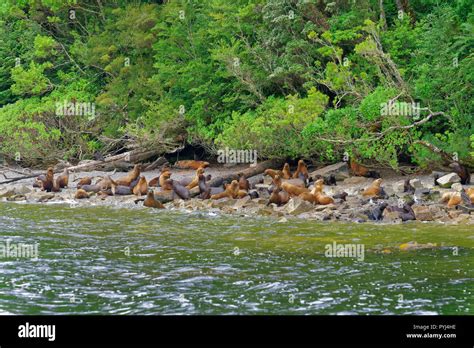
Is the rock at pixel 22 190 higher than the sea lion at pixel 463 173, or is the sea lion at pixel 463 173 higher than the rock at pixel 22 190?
the sea lion at pixel 463 173

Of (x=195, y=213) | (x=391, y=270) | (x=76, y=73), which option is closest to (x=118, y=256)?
(x=391, y=270)

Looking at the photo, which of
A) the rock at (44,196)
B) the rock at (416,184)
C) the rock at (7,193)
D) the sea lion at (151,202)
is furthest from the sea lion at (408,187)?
the rock at (7,193)

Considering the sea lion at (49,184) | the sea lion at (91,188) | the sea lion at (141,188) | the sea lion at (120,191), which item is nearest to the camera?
the sea lion at (141,188)

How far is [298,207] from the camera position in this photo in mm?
22562

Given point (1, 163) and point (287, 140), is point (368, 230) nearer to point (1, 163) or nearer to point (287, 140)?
point (287, 140)

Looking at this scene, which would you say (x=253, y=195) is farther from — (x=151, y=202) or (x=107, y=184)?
(x=107, y=184)

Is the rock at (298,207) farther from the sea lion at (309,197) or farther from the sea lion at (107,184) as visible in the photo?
the sea lion at (107,184)

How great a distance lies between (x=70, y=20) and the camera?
44906 millimetres

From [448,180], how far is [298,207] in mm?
5382

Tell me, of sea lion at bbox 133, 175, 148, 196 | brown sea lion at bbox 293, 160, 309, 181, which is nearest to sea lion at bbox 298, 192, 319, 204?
brown sea lion at bbox 293, 160, 309, 181

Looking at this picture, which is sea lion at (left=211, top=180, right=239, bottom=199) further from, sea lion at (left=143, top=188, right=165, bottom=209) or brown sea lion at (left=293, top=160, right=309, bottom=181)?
brown sea lion at (left=293, top=160, right=309, bottom=181)

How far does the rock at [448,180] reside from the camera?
25031mm

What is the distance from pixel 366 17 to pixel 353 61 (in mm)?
1668

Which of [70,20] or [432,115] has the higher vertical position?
[70,20]
